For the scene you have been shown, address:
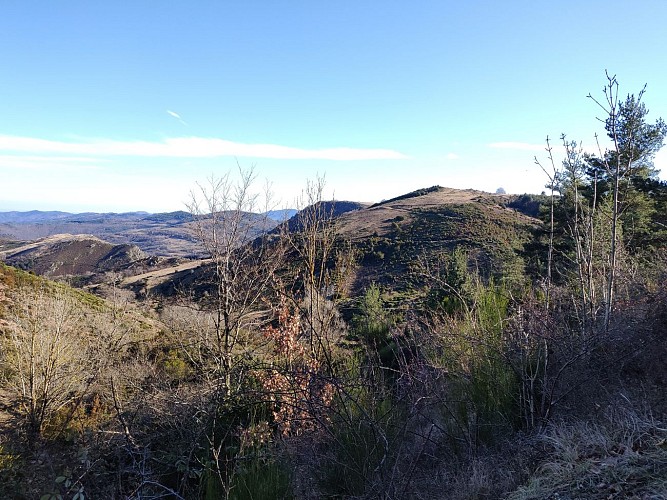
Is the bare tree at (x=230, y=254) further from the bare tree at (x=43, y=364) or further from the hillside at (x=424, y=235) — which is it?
the hillside at (x=424, y=235)

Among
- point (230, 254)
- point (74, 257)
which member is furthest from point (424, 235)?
point (74, 257)

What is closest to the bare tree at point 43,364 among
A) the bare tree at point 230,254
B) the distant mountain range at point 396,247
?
the bare tree at point 230,254

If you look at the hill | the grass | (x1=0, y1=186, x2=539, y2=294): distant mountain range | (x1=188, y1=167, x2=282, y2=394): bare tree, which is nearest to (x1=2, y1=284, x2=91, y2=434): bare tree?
(x1=188, y1=167, x2=282, y2=394): bare tree

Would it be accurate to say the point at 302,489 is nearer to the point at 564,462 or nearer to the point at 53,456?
the point at 564,462

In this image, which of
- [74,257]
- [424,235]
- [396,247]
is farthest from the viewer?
[74,257]

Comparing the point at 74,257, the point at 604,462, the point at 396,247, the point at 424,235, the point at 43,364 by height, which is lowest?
the point at 74,257

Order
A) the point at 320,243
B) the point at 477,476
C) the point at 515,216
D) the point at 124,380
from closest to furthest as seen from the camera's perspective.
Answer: the point at 477,476 → the point at 320,243 → the point at 124,380 → the point at 515,216

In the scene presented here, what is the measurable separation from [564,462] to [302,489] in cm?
244

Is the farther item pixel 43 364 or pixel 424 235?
pixel 424 235

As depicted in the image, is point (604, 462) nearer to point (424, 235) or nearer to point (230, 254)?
point (230, 254)

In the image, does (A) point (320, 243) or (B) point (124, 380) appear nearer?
(A) point (320, 243)

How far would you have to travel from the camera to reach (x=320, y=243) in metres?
7.74

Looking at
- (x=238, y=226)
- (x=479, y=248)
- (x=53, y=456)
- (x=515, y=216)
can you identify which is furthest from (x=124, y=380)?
(x=515, y=216)

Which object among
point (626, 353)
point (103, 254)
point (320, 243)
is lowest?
point (103, 254)
